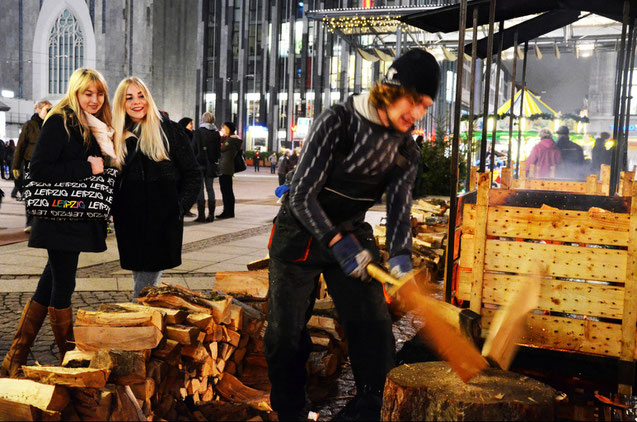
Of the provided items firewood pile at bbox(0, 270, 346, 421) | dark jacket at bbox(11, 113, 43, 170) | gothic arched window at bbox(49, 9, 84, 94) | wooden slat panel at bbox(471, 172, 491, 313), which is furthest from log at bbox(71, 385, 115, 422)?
gothic arched window at bbox(49, 9, 84, 94)

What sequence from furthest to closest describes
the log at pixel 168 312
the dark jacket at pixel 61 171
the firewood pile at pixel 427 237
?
the firewood pile at pixel 427 237 → the dark jacket at pixel 61 171 → the log at pixel 168 312

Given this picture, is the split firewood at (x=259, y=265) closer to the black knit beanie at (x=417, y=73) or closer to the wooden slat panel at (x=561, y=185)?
the black knit beanie at (x=417, y=73)

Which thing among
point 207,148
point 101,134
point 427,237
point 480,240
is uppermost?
point 101,134

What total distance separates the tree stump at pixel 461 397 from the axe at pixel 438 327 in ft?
0.24

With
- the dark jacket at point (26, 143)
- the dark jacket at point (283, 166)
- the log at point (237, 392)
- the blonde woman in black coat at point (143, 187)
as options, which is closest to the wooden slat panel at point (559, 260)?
the log at point (237, 392)

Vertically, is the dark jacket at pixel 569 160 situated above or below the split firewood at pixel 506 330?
above

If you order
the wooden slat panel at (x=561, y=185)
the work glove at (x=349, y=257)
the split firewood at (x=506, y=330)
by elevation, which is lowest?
the split firewood at (x=506, y=330)

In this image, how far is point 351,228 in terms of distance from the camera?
9.28 feet

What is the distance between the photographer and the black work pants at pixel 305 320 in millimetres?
2900

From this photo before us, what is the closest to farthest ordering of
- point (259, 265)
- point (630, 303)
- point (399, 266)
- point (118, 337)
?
point (399, 266) < point (118, 337) < point (630, 303) < point (259, 265)

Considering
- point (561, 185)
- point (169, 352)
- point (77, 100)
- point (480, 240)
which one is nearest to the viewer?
point (169, 352)

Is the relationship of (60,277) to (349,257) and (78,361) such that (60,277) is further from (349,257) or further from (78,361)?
(349,257)

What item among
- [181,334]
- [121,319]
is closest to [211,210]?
[181,334]

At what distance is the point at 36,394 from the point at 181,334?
0.81 m
